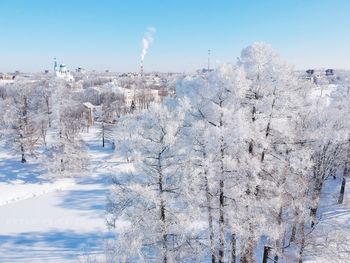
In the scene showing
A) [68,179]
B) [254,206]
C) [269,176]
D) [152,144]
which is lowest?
[68,179]

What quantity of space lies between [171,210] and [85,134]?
44.5 m

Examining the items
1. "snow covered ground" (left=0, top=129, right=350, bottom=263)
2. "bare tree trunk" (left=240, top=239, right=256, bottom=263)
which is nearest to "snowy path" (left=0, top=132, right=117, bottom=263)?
"snow covered ground" (left=0, top=129, right=350, bottom=263)

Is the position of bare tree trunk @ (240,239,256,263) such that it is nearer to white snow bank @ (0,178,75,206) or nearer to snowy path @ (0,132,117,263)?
snowy path @ (0,132,117,263)

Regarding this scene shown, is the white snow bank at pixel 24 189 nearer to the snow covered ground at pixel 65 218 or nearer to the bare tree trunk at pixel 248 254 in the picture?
the snow covered ground at pixel 65 218

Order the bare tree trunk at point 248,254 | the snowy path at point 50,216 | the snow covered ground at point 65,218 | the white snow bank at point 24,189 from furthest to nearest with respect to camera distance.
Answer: the white snow bank at point 24,189
the snowy path at point 50,216
the snow covered ground at point 65,218
the bare tree trunk at point 248,254

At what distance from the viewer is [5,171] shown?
1364 inches

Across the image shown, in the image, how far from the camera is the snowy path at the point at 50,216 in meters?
19.4

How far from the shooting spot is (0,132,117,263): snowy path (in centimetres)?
1941

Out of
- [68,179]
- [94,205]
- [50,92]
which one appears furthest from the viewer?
[50,92]

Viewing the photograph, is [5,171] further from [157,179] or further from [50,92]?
[157,179]

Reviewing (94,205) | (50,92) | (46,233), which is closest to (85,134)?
(50,92)

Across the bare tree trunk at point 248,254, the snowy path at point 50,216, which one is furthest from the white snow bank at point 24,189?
the bare tree trunk at point 248,254

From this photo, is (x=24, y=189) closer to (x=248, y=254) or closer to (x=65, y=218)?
(x=65, y=218)

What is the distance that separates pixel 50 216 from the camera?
24672 millimetres
